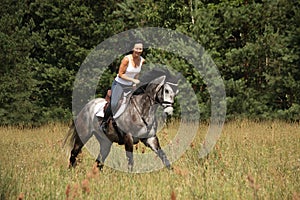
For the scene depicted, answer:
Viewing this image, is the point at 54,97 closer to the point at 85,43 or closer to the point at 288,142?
the point at 85,43

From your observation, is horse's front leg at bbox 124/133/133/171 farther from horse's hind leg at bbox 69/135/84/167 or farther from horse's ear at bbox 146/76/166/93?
horse's hind leg at bbox 69/135/84/167

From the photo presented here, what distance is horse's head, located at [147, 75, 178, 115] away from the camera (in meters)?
7.95

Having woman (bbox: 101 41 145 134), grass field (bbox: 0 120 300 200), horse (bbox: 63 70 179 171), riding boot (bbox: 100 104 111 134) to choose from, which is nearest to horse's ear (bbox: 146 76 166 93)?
horse (bbox: 63 70 179 171)

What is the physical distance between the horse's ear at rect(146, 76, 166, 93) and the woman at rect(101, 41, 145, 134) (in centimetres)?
24

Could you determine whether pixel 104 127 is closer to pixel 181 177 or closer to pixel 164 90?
pixel 164 90

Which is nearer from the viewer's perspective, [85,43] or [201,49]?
[201,49]

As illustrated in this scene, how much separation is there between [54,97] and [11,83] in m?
3.00

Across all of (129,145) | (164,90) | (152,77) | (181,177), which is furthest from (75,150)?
(181,177)

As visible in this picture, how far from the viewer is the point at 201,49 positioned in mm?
17547

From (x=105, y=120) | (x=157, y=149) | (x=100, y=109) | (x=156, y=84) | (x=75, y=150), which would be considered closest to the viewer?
(x=156, y=84)

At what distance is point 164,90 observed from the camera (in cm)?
802

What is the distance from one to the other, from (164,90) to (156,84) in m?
0.29

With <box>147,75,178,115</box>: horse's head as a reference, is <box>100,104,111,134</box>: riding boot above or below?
below

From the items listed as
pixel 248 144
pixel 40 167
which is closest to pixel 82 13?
pixel 248 144
